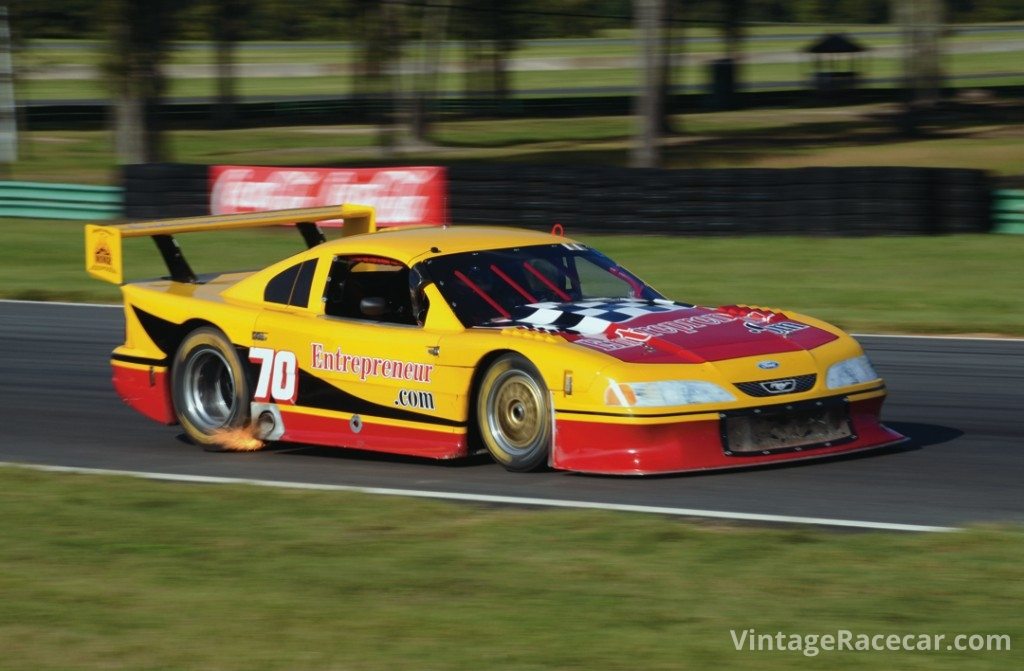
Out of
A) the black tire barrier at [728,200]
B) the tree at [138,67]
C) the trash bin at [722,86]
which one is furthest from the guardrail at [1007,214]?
the trash bin at [722,86]

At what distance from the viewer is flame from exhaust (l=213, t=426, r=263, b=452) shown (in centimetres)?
911

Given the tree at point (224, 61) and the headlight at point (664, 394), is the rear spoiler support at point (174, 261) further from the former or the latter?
the tree at point (224, 61)

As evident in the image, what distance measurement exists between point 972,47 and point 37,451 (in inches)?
3276

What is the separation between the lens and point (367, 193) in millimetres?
20516

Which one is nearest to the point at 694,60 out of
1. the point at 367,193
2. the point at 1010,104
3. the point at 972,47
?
the point at 972,47

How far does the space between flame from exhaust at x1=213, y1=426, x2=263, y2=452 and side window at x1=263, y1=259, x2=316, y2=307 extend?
0.76m

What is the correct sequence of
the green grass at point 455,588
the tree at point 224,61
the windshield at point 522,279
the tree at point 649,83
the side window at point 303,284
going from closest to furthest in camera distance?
the green grass at point 455,588, the windshield at point 522,279, the side window at point 303,284, the tree at point 649,83, the tree at point 224,61

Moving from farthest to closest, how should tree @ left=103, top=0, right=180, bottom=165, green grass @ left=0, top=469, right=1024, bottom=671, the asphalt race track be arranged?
tree @ left=103, top=0, right=180, bottom=165 → the asphalt race track → green grass @ left=0, top=469, right=1024, bottom=671

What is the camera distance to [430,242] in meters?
8.86

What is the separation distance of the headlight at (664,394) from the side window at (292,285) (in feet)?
7.58

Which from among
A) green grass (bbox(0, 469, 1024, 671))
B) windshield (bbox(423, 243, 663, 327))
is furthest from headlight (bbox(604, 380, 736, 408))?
windshield (bbox(423, 243, 663, 327))

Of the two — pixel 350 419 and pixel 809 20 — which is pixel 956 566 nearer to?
pixel 350 419

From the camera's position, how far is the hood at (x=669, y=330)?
7.73 meters
